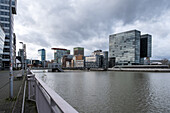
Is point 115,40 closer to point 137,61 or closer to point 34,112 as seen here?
point 137,61

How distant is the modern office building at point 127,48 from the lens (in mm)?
145125

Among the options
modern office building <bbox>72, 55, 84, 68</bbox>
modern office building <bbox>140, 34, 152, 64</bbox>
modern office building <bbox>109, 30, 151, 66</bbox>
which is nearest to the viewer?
modern office building <bbox>109, 30, 151, 66</bbox>

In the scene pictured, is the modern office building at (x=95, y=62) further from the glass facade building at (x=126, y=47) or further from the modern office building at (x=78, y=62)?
the glass facade building at (x=126, y=47)

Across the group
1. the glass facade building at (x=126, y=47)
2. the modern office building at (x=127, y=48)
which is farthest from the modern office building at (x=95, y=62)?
the glass facade building at (x=126, y=47)

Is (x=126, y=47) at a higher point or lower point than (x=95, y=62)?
higher

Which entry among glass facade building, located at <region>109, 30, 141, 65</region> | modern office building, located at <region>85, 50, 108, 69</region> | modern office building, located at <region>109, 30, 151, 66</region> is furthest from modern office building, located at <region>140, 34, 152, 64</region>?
modern office building, located at <region>85, 50, 108, 69</region>

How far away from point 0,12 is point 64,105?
78425 millimetres

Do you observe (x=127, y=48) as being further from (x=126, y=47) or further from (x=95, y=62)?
(x=95, y=62)

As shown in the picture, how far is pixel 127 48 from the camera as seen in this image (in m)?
151

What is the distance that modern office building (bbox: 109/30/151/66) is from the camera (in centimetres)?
14512

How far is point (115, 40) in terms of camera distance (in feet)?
551

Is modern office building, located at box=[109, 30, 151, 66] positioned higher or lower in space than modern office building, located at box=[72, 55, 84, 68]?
higher

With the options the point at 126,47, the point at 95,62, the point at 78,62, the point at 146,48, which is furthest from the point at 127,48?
the point at 78,62

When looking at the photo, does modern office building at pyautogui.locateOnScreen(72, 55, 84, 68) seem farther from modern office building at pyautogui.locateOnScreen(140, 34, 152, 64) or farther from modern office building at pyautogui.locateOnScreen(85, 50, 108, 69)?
modern office building at pyautogui.locateOnScreen(140, 34, 152, 64)
